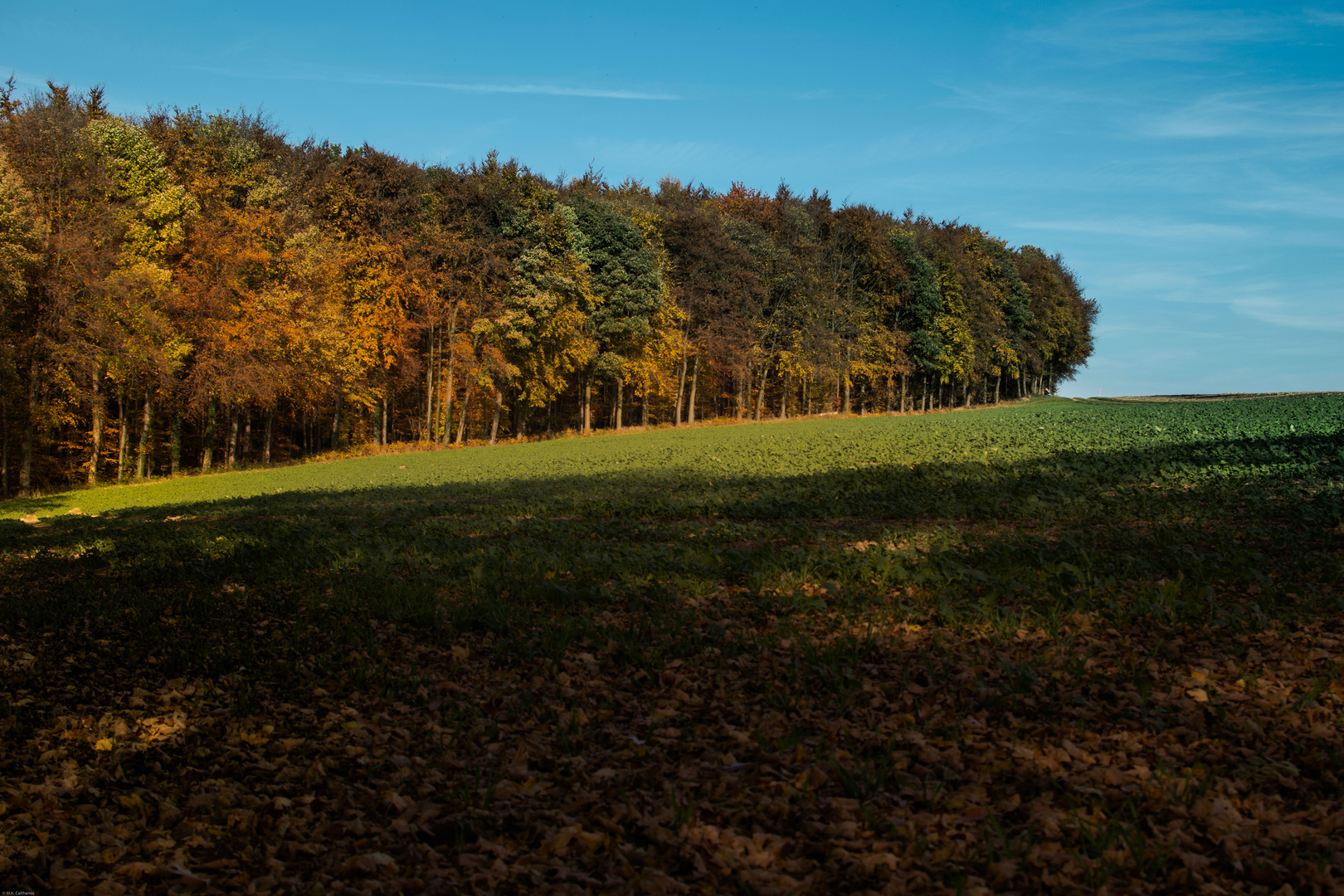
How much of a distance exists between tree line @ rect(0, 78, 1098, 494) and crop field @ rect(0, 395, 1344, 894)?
76.5 feet

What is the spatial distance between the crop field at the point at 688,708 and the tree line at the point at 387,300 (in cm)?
2330

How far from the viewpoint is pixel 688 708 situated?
6.34 meters

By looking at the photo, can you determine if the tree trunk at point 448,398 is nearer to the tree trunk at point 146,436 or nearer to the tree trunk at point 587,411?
the tree trunk at point 587,411

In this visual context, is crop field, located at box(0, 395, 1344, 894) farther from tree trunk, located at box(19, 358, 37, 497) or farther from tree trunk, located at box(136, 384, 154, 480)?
tree trunk, located at box(136, 384, 154, 480)

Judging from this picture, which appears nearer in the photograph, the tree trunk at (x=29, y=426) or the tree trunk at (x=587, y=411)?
the tree trunk at (x=29, y=426)

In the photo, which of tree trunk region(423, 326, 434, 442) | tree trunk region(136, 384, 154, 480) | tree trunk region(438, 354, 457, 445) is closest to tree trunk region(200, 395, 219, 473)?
tree trunk region(136, 384, 154, 480)

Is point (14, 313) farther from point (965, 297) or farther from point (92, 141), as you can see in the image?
point (965, 297)

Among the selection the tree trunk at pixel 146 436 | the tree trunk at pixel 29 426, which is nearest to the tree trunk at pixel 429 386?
the tree trunk at pixel 146 436

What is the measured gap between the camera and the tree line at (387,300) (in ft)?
104

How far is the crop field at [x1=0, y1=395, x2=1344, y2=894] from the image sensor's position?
4.28 metres

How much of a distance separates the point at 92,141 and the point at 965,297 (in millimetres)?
67848

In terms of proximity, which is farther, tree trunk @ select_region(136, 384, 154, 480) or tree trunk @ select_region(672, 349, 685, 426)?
tree trunk @ select_region(672, 349, 685, 426)

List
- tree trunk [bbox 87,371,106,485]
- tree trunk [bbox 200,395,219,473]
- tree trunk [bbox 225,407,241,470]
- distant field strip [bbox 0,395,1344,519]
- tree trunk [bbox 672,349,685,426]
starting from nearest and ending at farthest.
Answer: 1. distant field strip [bbox 0,395,1344,519]
2. tree trunk [bbox 87,371,106,485]
3. tree trunk [bbox 200,395,219,473]
4. tree trunk [bbox 225,407,241,470]
5. tree trunk [bbox 672,349,685,426]

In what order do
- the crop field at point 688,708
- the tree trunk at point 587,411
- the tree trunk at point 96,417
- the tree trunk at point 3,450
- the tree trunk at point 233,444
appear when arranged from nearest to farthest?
the crop field at point 688,708
the tree trunk at point 96,417
the tree trunk at point 3,450
the tree trunk at point 233,444
the tree trunk at point 587,411
